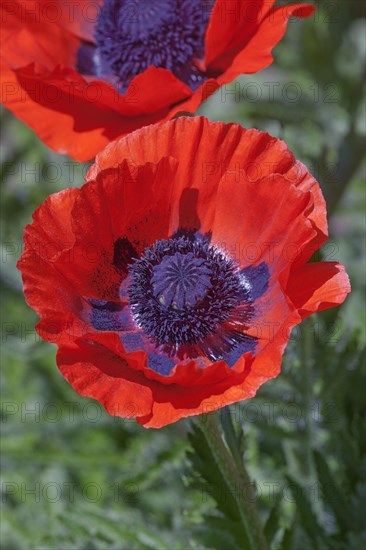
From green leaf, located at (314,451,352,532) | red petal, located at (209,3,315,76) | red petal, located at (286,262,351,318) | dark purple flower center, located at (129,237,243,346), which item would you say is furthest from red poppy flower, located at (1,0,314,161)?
green leaf, located at (314,451,352,532)

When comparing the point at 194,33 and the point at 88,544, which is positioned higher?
the point at 194,33

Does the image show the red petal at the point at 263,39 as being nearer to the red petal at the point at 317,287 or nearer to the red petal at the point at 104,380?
the red petal at the point at 317,287

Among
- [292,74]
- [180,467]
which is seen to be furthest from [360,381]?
[292,74]

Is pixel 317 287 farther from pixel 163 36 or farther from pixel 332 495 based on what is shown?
pixel 163 36

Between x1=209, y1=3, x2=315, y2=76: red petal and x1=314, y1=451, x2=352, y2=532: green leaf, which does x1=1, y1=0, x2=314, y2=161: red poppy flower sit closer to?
x1=209, y1=3, x2=315, y2=76: red petal


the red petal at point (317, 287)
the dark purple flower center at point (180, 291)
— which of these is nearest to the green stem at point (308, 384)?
the dark purple flower center at point (180, 291)

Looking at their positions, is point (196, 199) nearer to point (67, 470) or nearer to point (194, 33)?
point (194, 33)
